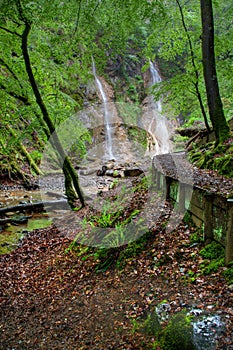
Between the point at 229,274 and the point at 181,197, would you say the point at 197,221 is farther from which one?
the point at 229,274

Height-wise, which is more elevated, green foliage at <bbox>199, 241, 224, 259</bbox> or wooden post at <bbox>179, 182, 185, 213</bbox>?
wooden post at <bbox>179, 182, 185, 213</bbox>

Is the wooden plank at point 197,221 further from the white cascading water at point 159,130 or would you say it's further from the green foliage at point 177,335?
the white cascading water at point 159,130

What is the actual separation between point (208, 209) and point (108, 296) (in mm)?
2018

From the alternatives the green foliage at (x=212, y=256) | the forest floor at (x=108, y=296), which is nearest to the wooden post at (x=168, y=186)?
the forest floor at (x=108, y=296)

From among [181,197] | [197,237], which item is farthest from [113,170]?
[197,237]

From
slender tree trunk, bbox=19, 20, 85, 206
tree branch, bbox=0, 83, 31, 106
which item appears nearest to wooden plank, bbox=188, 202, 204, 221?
slender tree trunk, bbox=19, 20, 85, 206

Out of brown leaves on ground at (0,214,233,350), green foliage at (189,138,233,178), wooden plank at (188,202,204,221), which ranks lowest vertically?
brown leaves on ground at (0,214,233,350)

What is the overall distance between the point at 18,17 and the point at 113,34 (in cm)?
217

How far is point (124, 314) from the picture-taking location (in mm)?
3490

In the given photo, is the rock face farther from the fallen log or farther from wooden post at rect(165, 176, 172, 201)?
wooden post at rect(165, 176, 172, 201)

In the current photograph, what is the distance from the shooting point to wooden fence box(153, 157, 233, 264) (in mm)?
3094

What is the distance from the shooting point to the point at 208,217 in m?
3.63

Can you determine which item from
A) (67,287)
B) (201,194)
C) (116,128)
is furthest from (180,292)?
(116,128)

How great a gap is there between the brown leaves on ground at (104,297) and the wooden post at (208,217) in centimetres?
33
